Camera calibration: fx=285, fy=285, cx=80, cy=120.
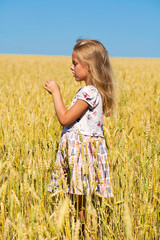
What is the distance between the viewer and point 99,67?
1249 mm

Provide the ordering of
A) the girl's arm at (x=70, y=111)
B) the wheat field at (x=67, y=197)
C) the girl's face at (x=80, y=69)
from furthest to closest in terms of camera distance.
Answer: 1. the girl's face at (x=80, y=69)
2. the girl's arm at (x=70, y=111)
3. the wheat field at (x=67, y=197)

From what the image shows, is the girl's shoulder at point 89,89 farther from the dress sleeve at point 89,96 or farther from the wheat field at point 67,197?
the wheat field at point 67,197

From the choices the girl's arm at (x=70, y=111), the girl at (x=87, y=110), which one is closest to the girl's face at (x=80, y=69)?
the girl at (x=87, y=110)

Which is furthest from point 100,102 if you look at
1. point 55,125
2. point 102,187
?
point 55,125

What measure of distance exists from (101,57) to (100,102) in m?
0.21

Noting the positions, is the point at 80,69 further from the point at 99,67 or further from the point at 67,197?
the point at 67,197

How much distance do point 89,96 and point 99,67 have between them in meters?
0.18

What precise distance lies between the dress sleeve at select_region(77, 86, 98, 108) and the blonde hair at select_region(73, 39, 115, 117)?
0.07 m

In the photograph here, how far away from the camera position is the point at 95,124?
1.19m

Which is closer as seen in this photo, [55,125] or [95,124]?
[95,124]

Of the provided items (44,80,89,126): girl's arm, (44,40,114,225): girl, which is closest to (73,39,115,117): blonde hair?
(44,40,114,225): girl

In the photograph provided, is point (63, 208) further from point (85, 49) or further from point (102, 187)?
point (85, 49)

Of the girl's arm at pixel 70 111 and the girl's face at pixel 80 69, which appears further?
the girl's face at pixel 80 69

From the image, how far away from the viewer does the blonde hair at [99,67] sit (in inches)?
48.3
